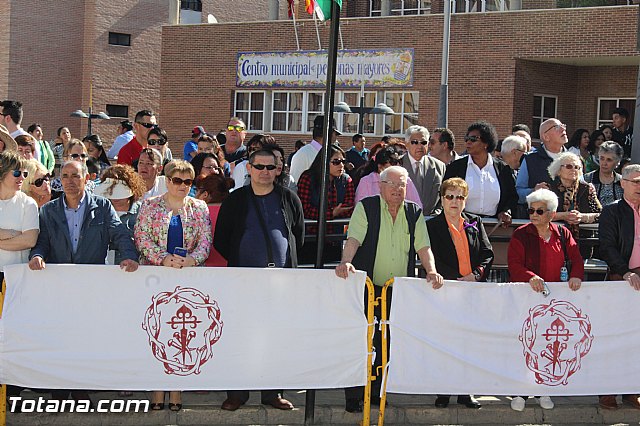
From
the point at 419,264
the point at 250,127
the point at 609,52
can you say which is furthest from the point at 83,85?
the point at 419,264

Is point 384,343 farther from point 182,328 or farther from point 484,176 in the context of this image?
point 484,176

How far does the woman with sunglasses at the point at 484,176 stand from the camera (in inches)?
360

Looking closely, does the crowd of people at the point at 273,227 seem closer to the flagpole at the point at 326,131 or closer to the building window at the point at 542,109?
the flagpole at the point at 326,131

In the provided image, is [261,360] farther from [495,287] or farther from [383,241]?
[495,287]

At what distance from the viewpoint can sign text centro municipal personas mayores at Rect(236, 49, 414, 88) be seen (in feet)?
109

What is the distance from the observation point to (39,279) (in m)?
7.07

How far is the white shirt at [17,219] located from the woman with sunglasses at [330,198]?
8.45ft

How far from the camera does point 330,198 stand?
985cm

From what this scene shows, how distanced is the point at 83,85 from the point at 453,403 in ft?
132

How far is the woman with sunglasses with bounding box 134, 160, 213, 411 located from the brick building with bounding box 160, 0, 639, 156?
23086 mm

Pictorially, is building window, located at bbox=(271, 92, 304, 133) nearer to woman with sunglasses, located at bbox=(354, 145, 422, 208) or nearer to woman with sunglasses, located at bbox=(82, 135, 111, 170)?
woman with sunglasses, located at bbox=(82, 135, 111, 170)

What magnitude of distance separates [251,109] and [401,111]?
6.37 metres

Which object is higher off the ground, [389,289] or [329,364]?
[389,289]

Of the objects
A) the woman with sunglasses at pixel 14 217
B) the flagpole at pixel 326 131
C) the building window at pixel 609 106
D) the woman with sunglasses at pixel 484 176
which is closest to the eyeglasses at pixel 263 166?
the flagpole at pixel 326 131
